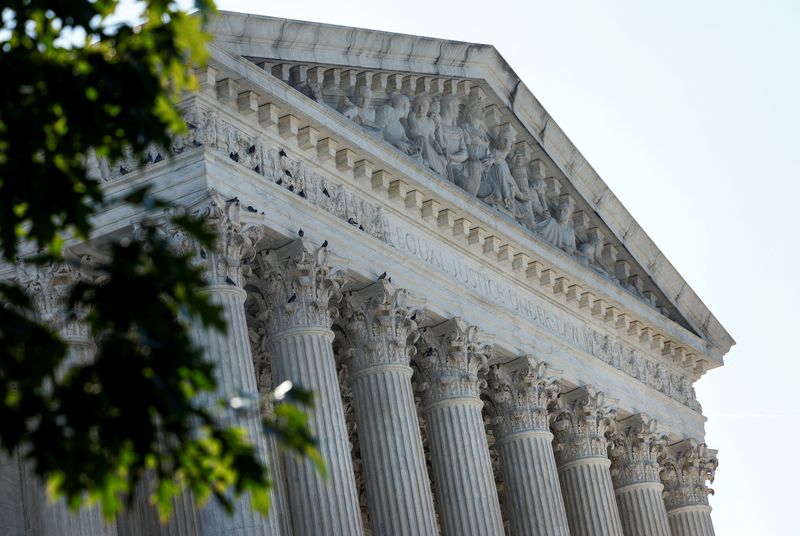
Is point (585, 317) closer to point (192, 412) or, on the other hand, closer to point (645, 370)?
point (645, 370)

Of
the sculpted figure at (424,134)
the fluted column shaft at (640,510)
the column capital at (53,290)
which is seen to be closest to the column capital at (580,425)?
the fluted column shaft at (640,510)

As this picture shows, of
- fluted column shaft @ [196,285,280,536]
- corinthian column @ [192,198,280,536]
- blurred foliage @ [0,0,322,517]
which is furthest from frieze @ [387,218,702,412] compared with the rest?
blurred foliage @ [0,0,322,517]

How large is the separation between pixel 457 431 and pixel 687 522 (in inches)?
605

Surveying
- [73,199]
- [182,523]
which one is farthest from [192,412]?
[182,523]

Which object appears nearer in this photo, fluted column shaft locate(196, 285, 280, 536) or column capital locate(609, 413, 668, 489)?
fluted column shaft locate(196, 285, 280, 536)

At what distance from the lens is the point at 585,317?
42.6 m

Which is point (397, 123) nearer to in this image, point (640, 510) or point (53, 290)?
point (53, 290)

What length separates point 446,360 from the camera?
116ft

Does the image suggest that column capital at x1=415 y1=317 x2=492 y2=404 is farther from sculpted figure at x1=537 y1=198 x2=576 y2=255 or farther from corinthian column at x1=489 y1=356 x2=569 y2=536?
sculpted figure at x1=537 y1=198 x2=576 y2=255

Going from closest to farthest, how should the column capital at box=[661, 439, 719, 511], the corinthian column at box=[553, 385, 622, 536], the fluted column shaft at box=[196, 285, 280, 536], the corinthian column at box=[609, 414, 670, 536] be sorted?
the fluted column shaft at box=[196, 285, 280, 536] < the corinthian column at box=[553, 385, 622, 536] < the corinthian column at box=[609, 414, 670, 536] < the column capital at box=[661, 439, 719, 511]

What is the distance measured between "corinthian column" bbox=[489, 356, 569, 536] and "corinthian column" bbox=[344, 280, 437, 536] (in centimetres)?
584

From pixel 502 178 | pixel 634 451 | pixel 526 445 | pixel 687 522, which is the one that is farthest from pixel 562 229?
pixel 687 522

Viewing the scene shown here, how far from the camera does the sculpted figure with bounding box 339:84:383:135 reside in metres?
33.5

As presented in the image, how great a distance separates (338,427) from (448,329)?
20.2ft
